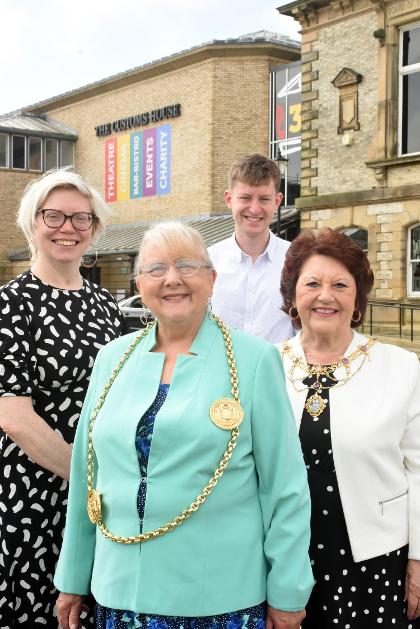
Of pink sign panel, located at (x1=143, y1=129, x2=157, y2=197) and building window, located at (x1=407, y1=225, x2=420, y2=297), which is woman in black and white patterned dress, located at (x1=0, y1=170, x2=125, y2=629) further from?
pink sign panel, located at (x1=143, y1=129, x2=157, y2=197)

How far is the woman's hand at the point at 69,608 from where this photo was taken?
2.52 meters

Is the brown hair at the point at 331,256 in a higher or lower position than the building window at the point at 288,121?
lower

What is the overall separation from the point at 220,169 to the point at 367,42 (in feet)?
40.9

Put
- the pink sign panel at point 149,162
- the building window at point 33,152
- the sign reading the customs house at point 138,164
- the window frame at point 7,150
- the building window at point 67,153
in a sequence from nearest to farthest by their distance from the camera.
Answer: the sign reading the customs house at point 138,164
the pink sign panel at point 149,162
the window frame at point 7,150
the building window at point 33,152
the building window at point 67,153

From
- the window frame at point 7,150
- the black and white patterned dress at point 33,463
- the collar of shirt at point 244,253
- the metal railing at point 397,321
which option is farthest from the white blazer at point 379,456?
the window frame at point 7,150

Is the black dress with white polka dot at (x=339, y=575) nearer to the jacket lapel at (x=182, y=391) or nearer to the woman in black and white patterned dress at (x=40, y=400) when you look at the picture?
the jacket lapel at (x=182, y=391)

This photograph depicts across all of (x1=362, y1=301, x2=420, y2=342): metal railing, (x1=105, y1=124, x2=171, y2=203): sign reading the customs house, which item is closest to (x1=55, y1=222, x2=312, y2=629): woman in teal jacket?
(x1=362, y1=301, x2=420, y2=342): metal railing

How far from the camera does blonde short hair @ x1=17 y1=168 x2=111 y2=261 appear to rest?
309cm

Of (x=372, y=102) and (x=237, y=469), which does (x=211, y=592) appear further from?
(x=372, y=102)

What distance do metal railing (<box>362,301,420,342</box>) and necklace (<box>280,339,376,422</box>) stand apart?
50.5ft

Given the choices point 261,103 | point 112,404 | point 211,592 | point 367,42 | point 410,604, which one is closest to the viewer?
point 211,592

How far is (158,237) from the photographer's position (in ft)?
7.97

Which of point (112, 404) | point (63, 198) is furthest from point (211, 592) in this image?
point (63, 198)

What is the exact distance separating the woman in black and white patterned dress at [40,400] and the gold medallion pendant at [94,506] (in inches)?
17.6
